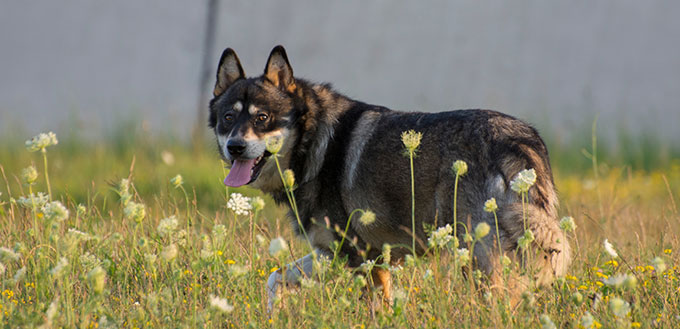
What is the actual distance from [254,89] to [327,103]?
1.57 feet

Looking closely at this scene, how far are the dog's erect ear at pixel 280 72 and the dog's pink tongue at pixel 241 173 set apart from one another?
1.93ft

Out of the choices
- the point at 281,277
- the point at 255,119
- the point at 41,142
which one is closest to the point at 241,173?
the point at 255,119

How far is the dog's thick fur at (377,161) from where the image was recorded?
3.52m

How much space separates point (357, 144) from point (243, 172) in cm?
70

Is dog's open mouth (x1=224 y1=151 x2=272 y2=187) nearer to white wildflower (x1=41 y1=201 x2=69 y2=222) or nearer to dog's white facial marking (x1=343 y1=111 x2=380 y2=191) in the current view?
dog's white facial marking (x1=343 y1=111 x2=380 y2=191)

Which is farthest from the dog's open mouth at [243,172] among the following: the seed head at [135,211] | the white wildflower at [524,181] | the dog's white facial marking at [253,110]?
the white wildflower at [524,181]

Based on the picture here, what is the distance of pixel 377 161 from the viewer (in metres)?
4.16

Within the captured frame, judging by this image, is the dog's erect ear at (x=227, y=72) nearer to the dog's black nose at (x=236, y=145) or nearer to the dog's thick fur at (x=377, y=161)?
the dog's thick fur at (x=377, y=161)

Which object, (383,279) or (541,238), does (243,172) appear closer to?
(383,279)

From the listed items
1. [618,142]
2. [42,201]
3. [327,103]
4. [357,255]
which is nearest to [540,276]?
[357,255]

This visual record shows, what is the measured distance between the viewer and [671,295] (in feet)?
10.9

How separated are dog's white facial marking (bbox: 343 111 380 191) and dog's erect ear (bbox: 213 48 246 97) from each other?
96cm

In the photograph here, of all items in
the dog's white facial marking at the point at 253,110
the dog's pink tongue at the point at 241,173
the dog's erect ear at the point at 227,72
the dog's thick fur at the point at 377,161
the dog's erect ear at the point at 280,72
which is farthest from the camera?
the dog's erect ear at the point at 227,72

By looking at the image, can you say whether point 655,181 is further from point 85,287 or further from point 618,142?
point 85,287
